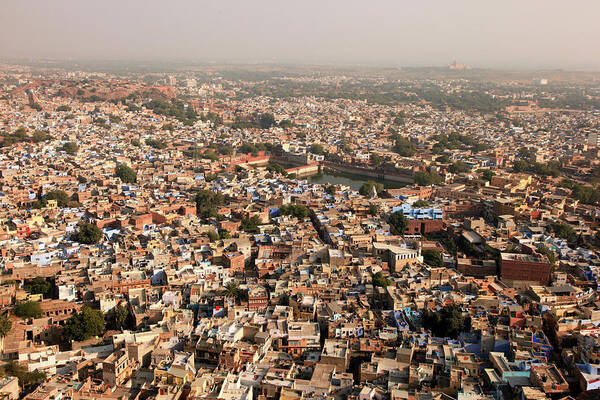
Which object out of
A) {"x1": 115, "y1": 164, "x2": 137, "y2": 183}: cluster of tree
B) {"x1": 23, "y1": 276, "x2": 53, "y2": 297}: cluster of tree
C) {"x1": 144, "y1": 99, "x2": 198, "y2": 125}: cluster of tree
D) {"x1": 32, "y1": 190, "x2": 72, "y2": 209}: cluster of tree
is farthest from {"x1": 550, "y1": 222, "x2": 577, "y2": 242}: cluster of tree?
{"x1": 144, "y1": 99, "x2": 198, "y2": 125}: cluster of tree

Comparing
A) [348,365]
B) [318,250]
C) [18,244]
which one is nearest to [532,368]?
[348,365]

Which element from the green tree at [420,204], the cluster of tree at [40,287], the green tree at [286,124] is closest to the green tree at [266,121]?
the green tree at [286,124]

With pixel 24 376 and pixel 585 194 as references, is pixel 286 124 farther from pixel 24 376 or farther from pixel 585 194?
pixel 24 376

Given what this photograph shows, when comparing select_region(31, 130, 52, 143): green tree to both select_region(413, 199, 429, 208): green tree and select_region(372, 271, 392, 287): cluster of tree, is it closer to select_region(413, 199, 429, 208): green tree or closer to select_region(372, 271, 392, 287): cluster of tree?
select_region(413, 199, 429, 208): green tree

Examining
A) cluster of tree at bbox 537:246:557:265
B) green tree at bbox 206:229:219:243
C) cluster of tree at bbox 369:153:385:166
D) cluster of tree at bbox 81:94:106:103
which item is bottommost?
cluster of tree at bbox 369:153:385:166

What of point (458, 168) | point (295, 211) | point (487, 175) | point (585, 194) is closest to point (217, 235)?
point (295, 211)

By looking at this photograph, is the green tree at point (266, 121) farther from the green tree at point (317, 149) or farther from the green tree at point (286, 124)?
the green tree at point (317, 149)
